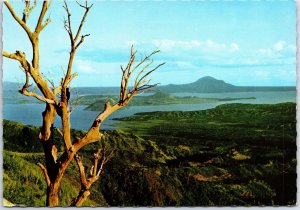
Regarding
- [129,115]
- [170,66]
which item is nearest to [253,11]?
[170,66]

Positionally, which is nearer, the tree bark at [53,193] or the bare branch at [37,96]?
the bare branch at [37,96]

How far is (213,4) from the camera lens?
17.1 ft

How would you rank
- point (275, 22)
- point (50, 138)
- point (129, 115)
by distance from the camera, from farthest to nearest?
point (129, 115), point (275, 22), point (50, 138)

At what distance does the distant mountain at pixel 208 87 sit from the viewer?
5.29 m

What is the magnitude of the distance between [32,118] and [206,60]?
79.9 inches

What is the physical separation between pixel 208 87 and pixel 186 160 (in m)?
0.84

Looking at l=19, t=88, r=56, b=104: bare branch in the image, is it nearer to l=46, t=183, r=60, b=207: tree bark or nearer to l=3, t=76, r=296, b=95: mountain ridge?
l=46, t=183, r=60, b=207: tree bark

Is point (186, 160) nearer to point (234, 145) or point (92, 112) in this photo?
point (234, 145)

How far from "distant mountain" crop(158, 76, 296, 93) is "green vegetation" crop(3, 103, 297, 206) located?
200mm

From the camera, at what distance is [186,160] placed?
5.34m

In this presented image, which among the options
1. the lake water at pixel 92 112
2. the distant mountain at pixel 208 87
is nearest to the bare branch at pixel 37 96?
the lake water at pixel 92 112

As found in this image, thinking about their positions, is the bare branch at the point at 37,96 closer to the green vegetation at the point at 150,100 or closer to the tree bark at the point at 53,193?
the tree bark at the point at 53,193

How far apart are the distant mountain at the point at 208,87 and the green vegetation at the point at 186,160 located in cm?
20

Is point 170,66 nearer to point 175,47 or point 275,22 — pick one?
point 175,47
